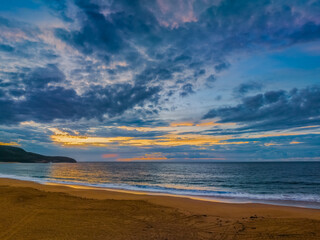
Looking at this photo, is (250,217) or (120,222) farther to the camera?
(250,217)

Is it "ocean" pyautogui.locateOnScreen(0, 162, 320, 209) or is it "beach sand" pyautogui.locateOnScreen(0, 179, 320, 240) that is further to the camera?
"ocean" pyautogui.locateOnScreen(0, 162, 320, 209)

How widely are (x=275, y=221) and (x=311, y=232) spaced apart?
2052 millimetres

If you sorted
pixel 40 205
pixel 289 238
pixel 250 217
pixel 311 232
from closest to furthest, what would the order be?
pixel 289 238, pixel 311 232, pixel 250 217, pixel 40 205

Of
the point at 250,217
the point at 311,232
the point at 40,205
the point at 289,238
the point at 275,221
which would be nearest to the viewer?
the point at 289,238

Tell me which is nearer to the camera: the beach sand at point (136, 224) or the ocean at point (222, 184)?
the beach sand at point (136, 224)

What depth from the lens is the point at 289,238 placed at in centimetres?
866

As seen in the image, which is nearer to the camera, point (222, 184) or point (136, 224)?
point (136, 224)

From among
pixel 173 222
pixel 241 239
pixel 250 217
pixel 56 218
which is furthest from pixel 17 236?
pixel 250 217

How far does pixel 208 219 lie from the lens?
11.8 m

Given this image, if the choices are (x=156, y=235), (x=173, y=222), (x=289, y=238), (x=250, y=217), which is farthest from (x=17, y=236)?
(x=250, y=217)

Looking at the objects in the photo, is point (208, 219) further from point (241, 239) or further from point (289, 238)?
point (289, 238)

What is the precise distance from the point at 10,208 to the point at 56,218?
14.0 feet

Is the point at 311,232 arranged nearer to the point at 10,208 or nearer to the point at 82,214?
the point at 82,214

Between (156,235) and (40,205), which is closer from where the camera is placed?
(156,235)
